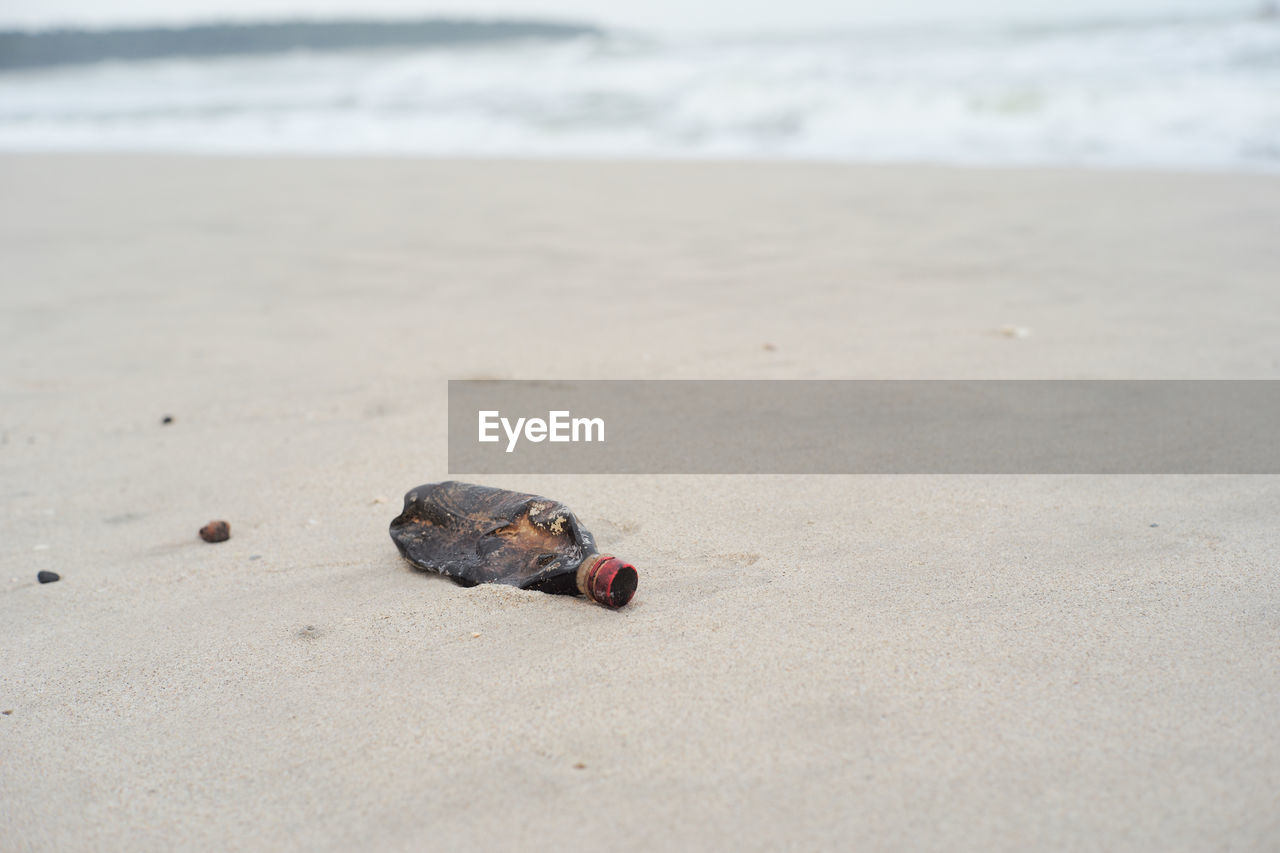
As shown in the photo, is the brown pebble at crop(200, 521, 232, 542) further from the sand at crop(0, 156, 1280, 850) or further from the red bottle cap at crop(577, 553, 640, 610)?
the red bottle cap at crop(577, 553, 640, 610)

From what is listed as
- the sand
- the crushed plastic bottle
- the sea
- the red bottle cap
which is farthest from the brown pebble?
the sea

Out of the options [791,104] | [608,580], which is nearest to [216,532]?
[608,580]

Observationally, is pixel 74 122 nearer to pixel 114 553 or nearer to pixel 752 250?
pixel 752 250

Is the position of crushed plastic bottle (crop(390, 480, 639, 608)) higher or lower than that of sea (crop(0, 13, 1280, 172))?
lower

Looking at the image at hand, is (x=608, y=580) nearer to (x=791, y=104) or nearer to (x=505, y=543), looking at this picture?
(x=505, y=543)

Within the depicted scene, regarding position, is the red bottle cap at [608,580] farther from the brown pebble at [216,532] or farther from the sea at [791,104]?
the sea at [791,104]

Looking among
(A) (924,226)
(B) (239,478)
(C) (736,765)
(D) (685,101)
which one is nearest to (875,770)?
(C) (736,765)
